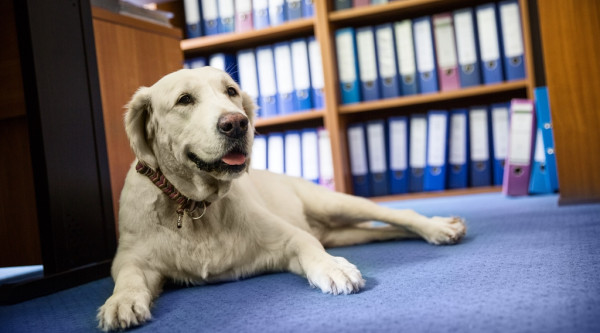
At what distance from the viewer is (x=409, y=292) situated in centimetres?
93

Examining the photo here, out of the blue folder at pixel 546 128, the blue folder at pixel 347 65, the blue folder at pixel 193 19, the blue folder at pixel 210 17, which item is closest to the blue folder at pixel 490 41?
the blue folder at pixel 546 128

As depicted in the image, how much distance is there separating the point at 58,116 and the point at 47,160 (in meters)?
0.13

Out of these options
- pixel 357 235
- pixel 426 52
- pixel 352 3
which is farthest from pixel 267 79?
pixel 357 235

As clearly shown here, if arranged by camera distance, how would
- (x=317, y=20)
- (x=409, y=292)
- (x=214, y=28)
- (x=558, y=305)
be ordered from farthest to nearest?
(x=214, y=28) < (x=317, y=20) < (x=409, y=292) < (x=558, y=305)

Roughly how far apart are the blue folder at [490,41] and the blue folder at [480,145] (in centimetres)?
17

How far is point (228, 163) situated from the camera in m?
1.09

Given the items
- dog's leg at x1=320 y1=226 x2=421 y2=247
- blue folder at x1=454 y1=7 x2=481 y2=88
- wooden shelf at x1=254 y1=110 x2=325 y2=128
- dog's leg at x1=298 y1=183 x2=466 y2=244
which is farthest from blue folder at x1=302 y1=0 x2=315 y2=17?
dog's leg at x1=320 y1=226 x2=421 y2=247

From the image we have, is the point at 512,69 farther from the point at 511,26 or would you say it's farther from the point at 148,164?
the point at 148,164

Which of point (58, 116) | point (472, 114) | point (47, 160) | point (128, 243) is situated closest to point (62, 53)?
point (58, 116)

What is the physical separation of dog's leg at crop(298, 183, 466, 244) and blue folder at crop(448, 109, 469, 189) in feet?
3.61

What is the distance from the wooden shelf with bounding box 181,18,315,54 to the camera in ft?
8.93

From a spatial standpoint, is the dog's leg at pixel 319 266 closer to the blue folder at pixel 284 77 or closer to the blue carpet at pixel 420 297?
the blue carpet at pixel 420 297

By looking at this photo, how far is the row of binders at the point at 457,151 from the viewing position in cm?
231

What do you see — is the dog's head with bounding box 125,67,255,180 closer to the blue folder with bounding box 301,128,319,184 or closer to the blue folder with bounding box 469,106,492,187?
the blue folder with bounding box 301,128,319,184
